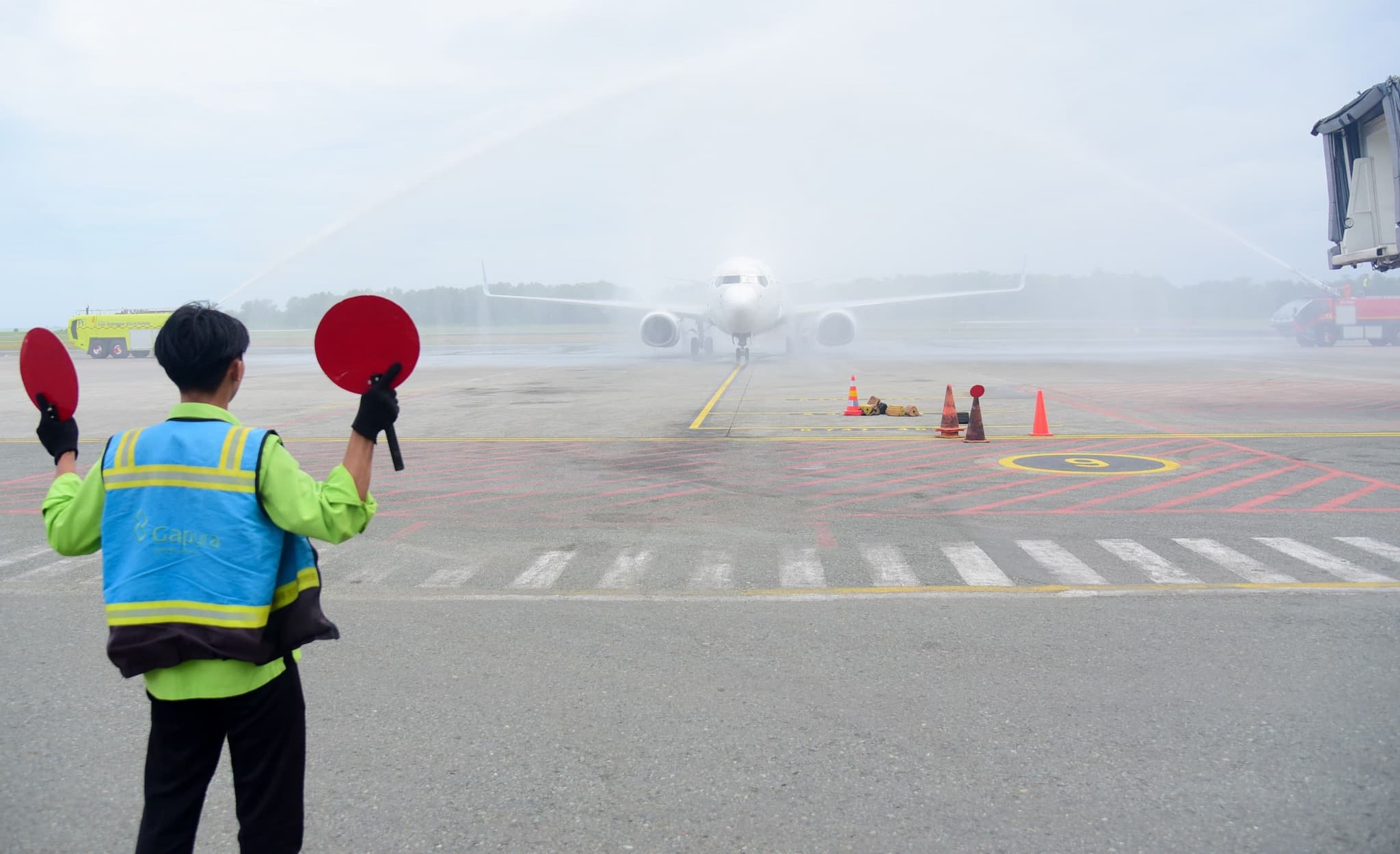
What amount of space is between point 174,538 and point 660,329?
131ft

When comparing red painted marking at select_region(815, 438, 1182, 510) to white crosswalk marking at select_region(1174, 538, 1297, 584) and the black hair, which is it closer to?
white crosswalk marking at select_region(1174, 538, 1297, 584)

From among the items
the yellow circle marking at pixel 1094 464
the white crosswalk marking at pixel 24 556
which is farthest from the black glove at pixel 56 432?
the yellow circle marking at pixel 1094 464

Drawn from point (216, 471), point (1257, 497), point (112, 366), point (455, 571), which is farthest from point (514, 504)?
point (112, 366)

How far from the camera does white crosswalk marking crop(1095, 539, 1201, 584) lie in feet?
24.6

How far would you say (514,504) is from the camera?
11.0 meters

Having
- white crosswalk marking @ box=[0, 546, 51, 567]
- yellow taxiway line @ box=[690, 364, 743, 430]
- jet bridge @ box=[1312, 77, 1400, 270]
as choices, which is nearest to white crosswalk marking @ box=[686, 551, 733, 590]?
white crosswalk marking @ box=[0, 546, 51, 567]

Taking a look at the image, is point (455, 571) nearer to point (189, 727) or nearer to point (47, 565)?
point (47, 565)

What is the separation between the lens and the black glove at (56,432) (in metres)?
3.22

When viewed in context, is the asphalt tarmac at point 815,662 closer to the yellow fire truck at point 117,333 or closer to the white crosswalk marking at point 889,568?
the white crosswalk marking at point 889,568

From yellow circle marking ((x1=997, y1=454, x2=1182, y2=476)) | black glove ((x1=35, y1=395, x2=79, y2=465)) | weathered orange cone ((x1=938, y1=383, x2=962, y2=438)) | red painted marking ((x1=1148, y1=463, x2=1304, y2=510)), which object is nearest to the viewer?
black glove ((x1=35, y1=395, x2=79, y2=465))

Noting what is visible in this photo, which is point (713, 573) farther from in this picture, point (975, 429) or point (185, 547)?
point (975, 429)

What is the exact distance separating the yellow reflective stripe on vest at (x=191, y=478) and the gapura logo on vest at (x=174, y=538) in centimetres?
9

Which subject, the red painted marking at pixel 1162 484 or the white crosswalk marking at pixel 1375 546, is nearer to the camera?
the white crosswalk marking at pixel 1375 546

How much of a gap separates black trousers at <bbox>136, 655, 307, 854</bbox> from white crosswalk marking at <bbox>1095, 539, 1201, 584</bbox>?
622cm
